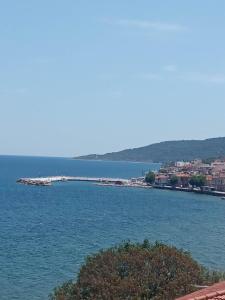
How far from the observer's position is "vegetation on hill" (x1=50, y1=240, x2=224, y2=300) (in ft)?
51.4

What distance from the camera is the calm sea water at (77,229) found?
101 ft

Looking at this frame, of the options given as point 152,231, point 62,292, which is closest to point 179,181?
point 152,231

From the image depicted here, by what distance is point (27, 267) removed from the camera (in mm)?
32156

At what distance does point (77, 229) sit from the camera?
50094 mm

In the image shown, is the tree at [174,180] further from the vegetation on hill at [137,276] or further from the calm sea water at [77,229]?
the vegetation on hill at [137,276]

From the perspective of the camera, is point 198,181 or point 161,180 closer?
point 198,181

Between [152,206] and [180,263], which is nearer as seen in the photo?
[180,263]

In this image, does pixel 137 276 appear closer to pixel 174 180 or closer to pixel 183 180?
pixel 174 180

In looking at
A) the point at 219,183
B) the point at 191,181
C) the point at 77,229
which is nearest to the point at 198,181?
the point at 191,181

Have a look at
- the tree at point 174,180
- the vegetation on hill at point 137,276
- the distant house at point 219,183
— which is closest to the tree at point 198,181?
the distant house at point 219,183

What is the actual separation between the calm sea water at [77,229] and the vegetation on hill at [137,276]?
9227 mm

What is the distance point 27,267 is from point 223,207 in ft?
165

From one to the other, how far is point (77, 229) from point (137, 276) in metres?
34.0

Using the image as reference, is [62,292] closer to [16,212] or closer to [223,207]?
[16,212]
